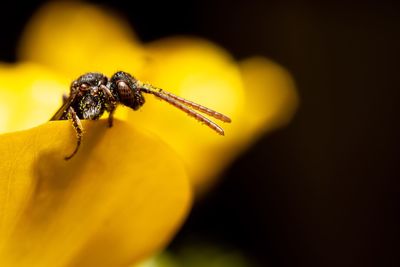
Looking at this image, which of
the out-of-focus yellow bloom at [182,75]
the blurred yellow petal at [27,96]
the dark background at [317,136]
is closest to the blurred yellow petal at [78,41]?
the out-of-focus yellow bloom at [182,75]

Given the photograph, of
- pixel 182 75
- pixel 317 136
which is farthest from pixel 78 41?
pixel 317 136

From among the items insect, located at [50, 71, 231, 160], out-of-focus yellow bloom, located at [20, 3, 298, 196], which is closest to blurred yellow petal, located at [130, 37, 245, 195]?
out-of-focus yellow bloom, located at [20, 3, 298, 196]

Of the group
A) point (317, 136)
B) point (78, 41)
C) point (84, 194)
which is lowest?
point (317, 136)

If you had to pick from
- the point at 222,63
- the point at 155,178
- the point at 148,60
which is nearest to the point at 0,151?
the point at 155,178

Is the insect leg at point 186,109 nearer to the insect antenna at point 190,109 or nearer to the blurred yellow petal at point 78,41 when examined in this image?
the insect antenna at point 190,109

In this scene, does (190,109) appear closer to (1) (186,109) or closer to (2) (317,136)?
(1) (186,109)

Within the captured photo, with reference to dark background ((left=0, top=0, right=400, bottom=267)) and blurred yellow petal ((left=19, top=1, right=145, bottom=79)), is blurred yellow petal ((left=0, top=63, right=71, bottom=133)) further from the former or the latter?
dark background ((left=0, top=0, right=400, bottom=267))

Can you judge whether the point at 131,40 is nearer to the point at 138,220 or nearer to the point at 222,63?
the point at 222,63
